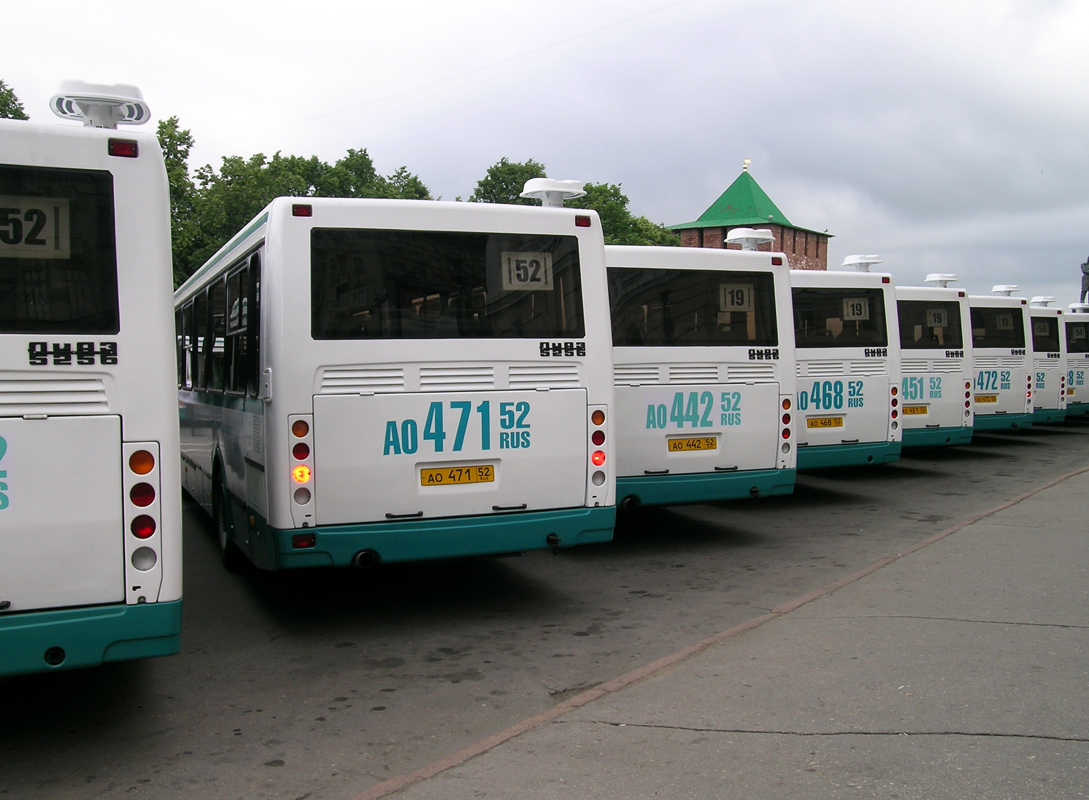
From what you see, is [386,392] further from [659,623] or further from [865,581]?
[865,581]

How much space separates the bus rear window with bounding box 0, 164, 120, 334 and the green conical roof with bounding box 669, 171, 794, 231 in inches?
3638

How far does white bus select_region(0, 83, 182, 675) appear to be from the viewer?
14.7ft

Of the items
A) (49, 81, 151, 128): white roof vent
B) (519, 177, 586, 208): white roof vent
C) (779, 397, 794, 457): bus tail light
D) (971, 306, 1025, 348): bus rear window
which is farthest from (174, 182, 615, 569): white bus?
(971, 306, 1025, 348): bus rear window

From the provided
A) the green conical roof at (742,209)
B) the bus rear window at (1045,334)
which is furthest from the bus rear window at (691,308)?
the green conical roof at (742,209)

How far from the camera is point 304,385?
669 cm

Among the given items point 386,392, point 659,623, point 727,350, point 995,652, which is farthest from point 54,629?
point 727,350

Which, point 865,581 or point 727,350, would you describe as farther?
point 727,350

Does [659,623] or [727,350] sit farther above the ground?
[727,350]

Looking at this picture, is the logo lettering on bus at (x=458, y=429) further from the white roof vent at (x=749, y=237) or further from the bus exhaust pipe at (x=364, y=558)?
the white roof vent at (x=749, y=237)

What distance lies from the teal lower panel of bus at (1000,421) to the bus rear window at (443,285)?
1451 cm

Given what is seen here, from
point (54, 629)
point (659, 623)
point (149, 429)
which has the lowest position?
point (659, 623)

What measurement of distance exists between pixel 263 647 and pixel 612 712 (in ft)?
9.00

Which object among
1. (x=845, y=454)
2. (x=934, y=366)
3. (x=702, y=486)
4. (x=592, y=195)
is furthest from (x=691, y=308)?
(x=592, y=195)

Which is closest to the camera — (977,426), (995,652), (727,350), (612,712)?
(612,712)
